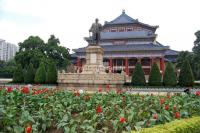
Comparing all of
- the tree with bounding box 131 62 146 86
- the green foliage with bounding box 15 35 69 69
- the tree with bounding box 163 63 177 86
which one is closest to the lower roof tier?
the green foliage with bounding box 15 35 69 69

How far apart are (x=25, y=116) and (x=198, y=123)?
470 cm

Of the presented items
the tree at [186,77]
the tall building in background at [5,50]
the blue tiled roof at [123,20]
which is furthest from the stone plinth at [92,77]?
the tall building in background at [5,50]

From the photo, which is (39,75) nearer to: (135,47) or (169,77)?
(169,77)

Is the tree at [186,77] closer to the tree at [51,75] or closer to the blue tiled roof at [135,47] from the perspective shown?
the tree at [51,75]

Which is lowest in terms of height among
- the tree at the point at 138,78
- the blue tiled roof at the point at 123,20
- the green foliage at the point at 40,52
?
the tree at the point at 138,78

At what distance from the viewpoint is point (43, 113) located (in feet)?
28.9

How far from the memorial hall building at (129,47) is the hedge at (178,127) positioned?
50.0m

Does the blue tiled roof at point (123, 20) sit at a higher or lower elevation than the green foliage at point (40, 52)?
higher

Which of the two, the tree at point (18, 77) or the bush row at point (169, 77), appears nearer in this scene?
the bush row at point (169, 77)

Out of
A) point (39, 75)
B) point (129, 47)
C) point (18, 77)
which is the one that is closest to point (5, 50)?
point (129, 47)

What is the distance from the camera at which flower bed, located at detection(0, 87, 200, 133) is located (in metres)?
7.72

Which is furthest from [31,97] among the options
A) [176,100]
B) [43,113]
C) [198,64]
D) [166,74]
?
[198,64]

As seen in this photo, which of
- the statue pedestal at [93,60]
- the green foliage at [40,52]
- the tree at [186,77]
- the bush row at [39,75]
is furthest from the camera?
the green foliage at [40,52]

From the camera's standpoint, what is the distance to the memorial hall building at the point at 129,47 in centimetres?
5925
